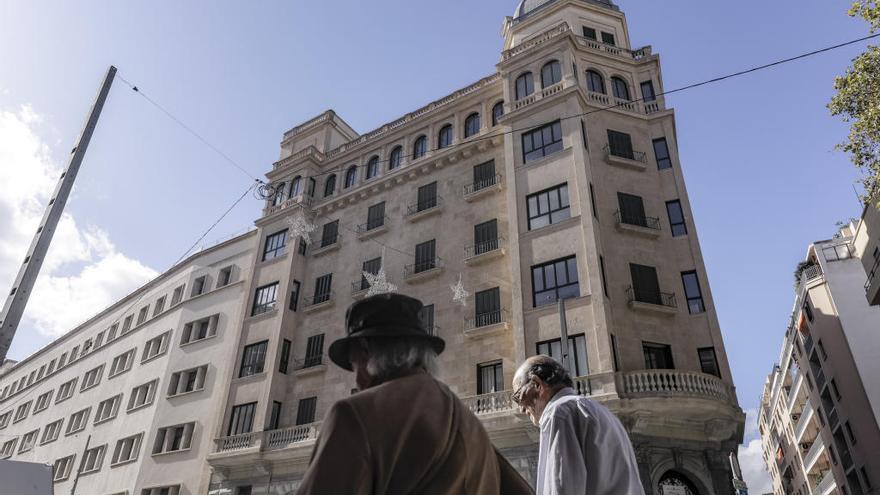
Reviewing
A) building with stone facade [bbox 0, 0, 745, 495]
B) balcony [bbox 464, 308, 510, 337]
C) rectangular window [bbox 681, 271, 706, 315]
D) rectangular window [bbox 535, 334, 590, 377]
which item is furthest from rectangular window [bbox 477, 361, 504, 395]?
rectangular window [bbox 681, 271, 706, 315]

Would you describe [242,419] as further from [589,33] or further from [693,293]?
[589,33]

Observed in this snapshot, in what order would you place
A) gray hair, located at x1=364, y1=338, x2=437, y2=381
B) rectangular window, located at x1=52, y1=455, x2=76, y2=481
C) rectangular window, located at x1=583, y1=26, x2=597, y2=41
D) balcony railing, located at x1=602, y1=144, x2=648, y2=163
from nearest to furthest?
gray hair, located at x1=364, y1=338, x2=437, y2=381
balcony railing, located at x1=602, y1=144, x2=648, y2=163
rectangular window, located at x1=583, y1=26, x2=597, y2=41
rectangular window, located at x1=52, y1=455, x2=76, y2=481

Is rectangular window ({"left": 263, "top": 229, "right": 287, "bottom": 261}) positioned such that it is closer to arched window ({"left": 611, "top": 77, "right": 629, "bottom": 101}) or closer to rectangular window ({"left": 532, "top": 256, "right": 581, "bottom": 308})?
rectangular window ({"left": 532, "top": 256, "right": 581, "bottom": 308})

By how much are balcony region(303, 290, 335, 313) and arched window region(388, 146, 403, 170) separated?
7610mm

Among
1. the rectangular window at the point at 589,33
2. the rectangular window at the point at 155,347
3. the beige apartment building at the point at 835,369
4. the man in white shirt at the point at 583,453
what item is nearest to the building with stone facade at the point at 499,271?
the rectangular window at the point at 589,33

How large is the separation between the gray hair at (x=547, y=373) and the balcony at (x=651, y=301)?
51.6 ft

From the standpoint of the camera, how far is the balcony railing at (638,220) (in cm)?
2078

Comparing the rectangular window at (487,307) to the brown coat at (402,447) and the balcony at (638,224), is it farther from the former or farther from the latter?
the brown coat at (402,447)

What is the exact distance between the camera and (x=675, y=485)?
1670cm

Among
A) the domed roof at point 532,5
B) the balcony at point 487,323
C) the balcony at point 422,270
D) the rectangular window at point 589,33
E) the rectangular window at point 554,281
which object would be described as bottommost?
the balcony at point 487,323

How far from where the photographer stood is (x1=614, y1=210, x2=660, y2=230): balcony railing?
818 inches

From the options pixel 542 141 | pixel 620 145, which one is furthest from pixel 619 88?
pixel 542 141

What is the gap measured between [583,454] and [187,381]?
29979mm

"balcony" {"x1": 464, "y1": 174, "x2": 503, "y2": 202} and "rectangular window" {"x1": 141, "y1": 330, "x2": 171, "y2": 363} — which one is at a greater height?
"balcony" {"x1": 464, "y1": 174, "x2": 503, "y2": 202}
